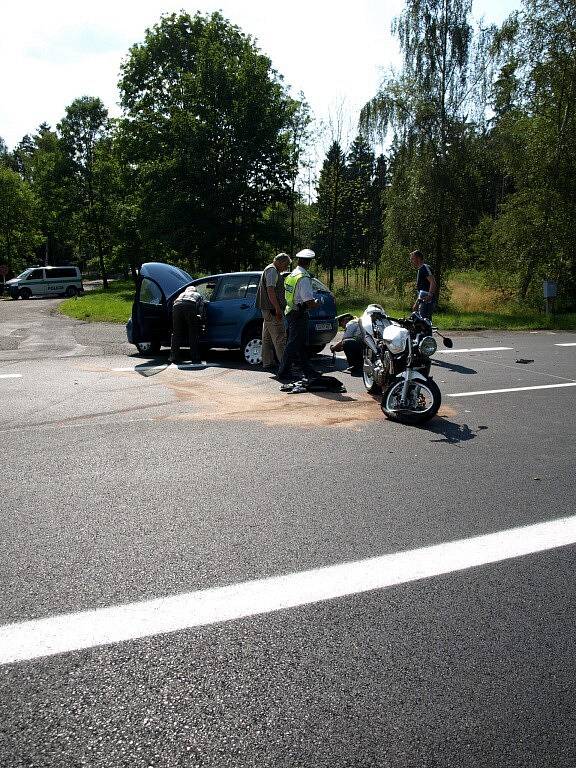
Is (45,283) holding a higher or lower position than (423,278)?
lower

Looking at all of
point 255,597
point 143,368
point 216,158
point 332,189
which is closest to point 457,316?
point 332,189

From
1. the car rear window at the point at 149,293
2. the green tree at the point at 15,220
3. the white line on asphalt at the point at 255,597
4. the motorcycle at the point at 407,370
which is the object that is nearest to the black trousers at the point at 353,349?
the motorcycle at the point at 407,370

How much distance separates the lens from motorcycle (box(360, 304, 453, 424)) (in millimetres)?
7094

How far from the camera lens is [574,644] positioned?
9.53ft

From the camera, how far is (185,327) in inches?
478

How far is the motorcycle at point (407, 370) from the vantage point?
709 centimetres

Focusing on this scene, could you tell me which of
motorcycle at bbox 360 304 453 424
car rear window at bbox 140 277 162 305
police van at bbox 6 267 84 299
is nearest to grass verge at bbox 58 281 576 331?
car rear window at bbox 140 277 162 305

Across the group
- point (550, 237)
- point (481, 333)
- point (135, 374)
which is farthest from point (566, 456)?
point (550, 237)

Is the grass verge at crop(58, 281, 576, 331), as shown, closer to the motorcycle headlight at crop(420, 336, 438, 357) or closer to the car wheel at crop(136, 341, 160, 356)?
the car wheel at crop(136, 341, 160, 356)

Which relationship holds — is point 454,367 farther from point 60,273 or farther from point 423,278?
point 60,273

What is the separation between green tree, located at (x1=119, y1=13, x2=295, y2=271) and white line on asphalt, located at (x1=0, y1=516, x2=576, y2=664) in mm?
27403

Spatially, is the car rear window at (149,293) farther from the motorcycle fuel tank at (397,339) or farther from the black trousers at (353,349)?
the motorcycle fuel tank at (397,339)

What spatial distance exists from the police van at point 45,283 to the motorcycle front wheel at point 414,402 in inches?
1588

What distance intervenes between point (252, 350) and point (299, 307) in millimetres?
2538
